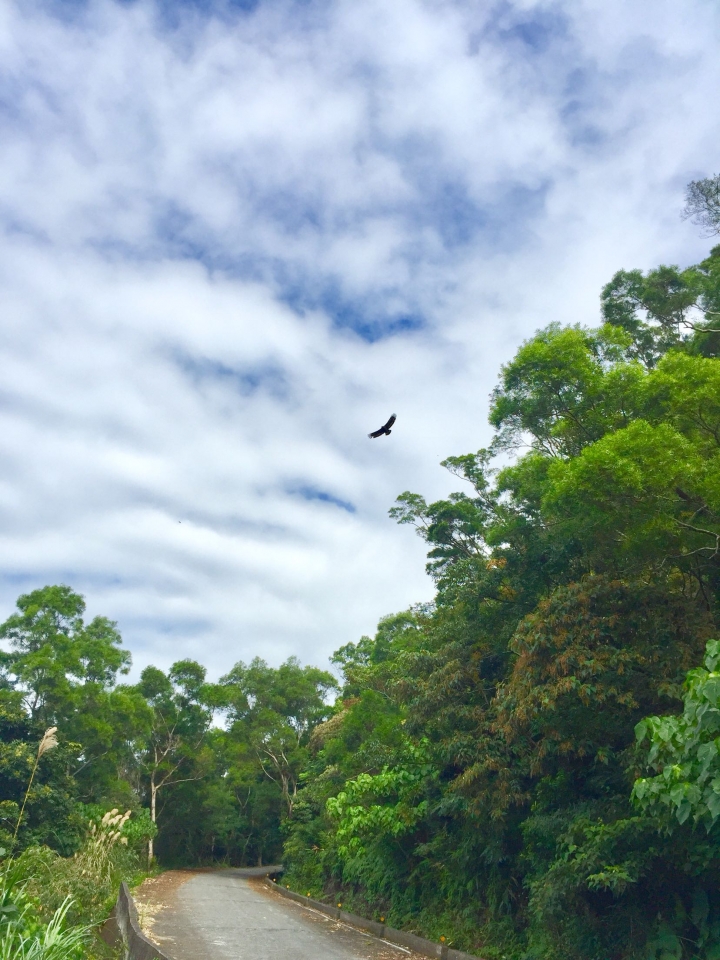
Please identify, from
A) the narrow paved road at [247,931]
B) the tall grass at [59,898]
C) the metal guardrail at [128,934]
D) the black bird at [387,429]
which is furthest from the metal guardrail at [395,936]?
the black bird at [387,429]

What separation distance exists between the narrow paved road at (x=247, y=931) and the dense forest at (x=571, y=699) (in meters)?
1.22

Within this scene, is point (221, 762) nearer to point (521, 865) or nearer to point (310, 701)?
point (310, 701)

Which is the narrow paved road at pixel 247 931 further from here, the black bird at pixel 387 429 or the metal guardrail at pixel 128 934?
the black bird at pixel 387 429

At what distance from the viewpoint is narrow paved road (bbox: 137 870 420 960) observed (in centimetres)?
1095

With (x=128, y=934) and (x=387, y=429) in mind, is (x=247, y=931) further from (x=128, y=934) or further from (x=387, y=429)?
(x=387, y=429)

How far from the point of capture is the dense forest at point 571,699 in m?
8.30

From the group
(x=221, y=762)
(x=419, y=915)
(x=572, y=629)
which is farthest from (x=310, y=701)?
(x=572, y=629)

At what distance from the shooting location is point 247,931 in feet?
43.4

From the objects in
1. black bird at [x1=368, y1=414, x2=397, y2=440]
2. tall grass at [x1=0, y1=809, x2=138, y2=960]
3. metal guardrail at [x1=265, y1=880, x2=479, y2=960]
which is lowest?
metal guardrail at [x1=265, y1=880, x2=479, y2=960]

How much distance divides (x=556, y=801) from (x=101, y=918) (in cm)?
780

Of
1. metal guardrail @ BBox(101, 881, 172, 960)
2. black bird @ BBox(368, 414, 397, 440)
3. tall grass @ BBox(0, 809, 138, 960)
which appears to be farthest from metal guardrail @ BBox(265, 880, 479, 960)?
black bird @ BBox(368, 414, 397, 440)

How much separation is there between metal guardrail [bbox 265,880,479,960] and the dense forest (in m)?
0.42

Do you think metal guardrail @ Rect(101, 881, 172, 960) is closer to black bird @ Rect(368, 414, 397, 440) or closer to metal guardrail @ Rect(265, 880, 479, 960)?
metal guardrail @ Rect(265, 880, 479, 960)

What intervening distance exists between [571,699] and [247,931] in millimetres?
8148
